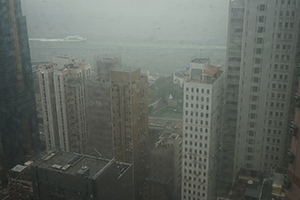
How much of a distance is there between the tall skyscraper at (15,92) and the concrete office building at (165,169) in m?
2.83

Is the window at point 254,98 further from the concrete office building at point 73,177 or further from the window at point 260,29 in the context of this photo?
the concrete office building at point 73,177

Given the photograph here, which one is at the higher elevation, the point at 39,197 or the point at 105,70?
the point at 105,70

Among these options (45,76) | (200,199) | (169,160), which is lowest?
(200,199)

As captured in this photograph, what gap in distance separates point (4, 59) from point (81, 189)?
4157 mm

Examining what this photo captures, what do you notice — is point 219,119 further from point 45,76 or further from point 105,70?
point 45,76

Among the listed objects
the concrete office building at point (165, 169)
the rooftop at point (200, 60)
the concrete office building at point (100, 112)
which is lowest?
the concrete office building at point (165, 169)

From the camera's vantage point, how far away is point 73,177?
Answer: 3.44 meters

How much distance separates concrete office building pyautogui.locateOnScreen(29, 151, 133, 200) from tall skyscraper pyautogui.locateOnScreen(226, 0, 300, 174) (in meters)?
2.65

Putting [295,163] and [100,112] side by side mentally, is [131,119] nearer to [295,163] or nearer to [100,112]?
[100,112]

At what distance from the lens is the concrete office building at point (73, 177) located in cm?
342

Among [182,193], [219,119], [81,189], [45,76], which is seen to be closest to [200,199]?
[182,193]

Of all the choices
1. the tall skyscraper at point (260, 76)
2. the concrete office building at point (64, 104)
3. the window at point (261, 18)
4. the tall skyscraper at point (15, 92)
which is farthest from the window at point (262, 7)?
the tall skyscraper at point (15, 92)

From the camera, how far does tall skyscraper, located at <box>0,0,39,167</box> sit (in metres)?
6.44

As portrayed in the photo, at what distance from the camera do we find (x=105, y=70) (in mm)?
6621
